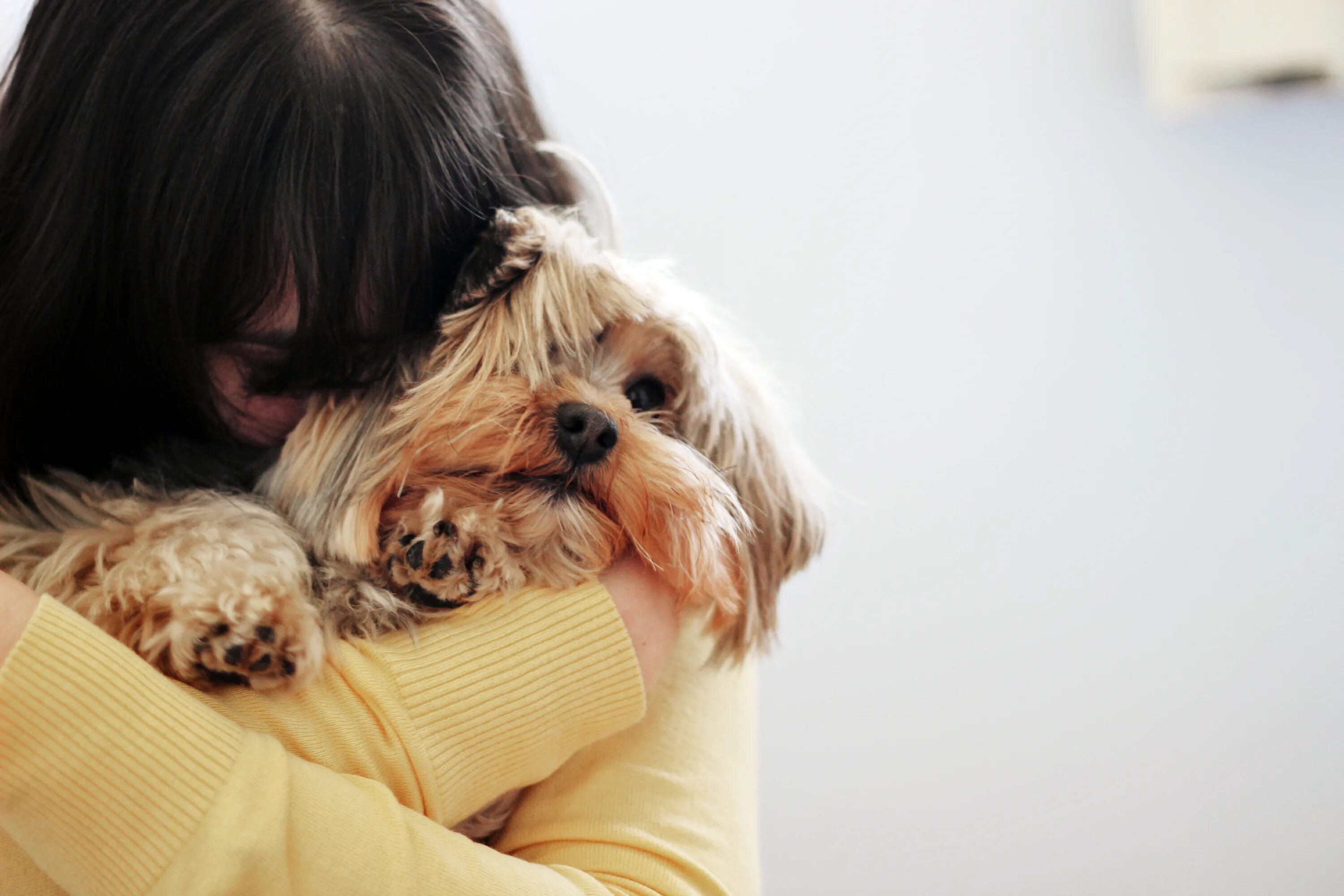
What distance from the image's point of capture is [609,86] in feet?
8.12

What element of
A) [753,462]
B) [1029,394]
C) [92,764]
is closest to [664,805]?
[753,462]

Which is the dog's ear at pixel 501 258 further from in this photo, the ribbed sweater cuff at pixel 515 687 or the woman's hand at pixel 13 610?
the woman's hand at pixel 13 610

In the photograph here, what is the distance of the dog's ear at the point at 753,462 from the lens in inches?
56.6

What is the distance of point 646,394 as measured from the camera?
144cm

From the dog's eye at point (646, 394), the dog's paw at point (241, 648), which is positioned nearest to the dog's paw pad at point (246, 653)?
the dog's paw at point (241, 648)

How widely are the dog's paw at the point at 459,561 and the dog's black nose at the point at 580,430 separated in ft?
0.37

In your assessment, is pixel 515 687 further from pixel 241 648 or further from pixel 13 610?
pixel 13 610

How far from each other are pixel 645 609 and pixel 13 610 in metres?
0.62

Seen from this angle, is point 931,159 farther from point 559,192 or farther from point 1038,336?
point 559,192

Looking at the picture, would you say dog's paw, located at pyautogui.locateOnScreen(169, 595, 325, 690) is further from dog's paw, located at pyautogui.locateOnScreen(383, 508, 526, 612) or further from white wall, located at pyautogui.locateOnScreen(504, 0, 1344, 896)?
white wall, located at pyautogui.locateOnScreen(504, 0, 1344, 896)

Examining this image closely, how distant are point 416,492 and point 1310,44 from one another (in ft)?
6.17

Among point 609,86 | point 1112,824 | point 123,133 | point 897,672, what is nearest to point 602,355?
point 123,133

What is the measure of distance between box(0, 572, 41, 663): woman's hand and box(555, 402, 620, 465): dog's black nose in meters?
0.53

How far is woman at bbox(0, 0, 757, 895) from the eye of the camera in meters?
0.98
